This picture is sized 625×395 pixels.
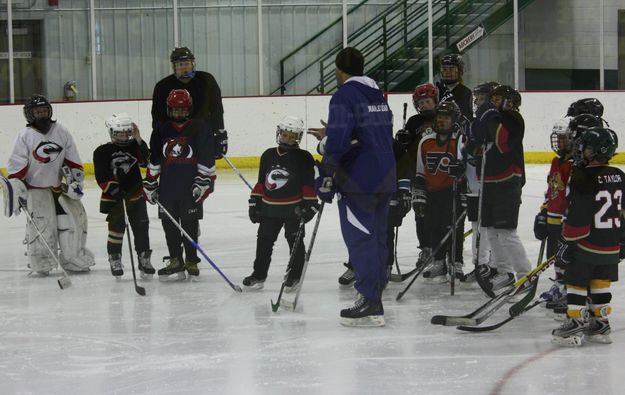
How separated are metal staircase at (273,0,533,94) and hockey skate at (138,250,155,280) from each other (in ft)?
23.8

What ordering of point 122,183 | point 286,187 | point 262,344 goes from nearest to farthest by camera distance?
point 262,344, point 286,187, point 122,183

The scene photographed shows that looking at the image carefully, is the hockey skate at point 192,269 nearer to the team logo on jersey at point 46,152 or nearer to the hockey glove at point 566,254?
the team logo on jersey at point 46,152

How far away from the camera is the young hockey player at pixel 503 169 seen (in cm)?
581

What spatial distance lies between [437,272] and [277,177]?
1.10 meters

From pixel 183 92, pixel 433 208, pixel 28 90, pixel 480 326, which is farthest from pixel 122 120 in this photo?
pixel 28 90

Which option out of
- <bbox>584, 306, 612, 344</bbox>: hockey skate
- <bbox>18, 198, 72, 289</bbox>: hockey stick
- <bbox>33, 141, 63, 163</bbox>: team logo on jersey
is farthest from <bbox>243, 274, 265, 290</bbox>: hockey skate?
<bbox>584, 306, 612, 344</bbox>: hockey skate

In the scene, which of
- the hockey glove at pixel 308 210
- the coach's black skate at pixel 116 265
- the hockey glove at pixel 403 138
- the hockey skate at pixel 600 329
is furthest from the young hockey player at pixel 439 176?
the coach's black skate at pixel 116 265

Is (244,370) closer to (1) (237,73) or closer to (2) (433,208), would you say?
(2) (433,208)

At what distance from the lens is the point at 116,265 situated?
6.67m

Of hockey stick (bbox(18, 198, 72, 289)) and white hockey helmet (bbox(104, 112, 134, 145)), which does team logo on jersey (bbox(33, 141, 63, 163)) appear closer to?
hockey stick (bbox(18, 198, 72, 289))

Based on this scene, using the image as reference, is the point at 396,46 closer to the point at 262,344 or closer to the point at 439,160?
the point at 439,160

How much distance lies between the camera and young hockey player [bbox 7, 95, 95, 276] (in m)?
6.70

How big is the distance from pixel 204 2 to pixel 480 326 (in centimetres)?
922

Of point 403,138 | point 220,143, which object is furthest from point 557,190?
point 220,143
